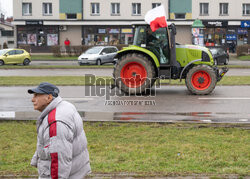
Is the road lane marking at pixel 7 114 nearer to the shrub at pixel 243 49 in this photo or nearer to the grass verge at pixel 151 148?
the grass verge at pixel 151 148

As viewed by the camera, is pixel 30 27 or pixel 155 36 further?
pixel 30 27

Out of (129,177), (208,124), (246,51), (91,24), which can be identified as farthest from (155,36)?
(91,24)

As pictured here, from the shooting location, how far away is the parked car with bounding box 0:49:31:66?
34812mm

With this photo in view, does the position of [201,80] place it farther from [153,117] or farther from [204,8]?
[204,8]

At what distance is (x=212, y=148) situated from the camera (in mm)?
7727

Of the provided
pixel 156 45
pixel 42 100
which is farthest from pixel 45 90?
pixel 156 45

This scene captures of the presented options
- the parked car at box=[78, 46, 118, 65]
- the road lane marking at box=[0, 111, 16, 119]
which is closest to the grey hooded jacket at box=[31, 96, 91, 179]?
the road lane marking at box=[0, 111, 16, 119]

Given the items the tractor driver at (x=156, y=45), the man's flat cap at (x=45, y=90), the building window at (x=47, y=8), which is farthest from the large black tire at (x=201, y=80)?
the building window at (x=47, y=8)

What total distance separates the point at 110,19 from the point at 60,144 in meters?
51.2

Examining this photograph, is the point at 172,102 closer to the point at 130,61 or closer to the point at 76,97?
the point at 130,61

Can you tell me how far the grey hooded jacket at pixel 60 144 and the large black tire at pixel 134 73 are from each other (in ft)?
36.0

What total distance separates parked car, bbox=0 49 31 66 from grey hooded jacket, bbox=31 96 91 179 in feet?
104

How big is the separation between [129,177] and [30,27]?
5088cm

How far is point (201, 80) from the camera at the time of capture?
15.4 metres
